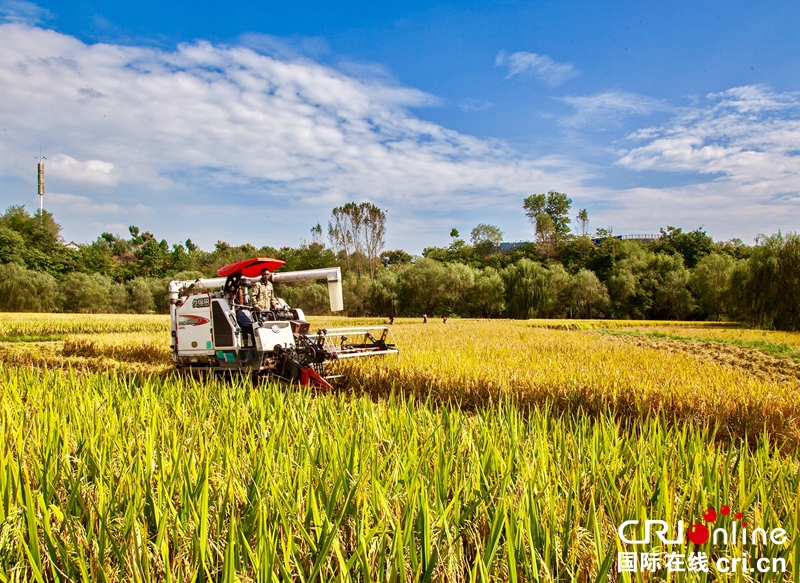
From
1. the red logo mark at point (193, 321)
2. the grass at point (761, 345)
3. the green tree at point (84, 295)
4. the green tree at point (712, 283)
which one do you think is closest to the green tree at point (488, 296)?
the green tree at point (712, 283)

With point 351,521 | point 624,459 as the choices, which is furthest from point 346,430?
point 624,459

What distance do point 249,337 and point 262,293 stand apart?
878 mm

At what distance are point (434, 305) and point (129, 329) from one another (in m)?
34.4

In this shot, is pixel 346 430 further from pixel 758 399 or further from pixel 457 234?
pixel 457 234

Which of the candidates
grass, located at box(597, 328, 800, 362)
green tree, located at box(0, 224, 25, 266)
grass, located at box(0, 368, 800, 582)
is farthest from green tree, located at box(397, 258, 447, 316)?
grass, located at box(0, 368, 800, 582)

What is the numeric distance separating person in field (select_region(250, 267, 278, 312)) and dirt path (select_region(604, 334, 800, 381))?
10.6 meters

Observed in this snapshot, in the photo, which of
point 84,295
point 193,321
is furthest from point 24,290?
point 193,321

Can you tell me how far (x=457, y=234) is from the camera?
107 metres

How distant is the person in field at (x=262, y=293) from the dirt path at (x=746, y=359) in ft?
34.8

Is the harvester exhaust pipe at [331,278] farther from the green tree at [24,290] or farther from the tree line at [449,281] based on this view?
the green tree at [24,290]

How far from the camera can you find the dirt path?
12523 mm

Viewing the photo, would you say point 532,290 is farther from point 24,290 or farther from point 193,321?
point 24,290

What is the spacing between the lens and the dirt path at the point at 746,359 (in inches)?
493

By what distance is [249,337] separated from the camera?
871 cm
